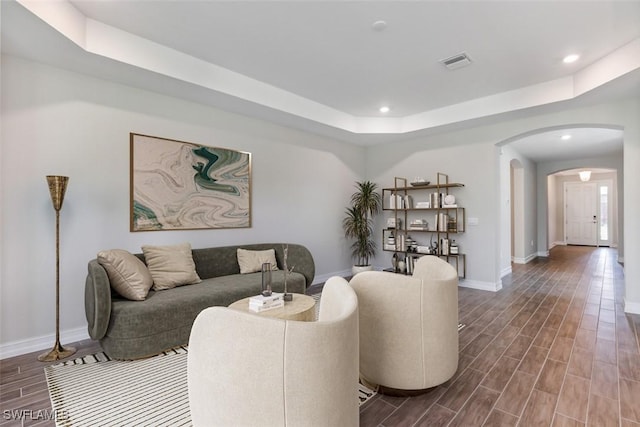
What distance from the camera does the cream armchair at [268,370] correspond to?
1.17m

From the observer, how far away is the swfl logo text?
1.88 m

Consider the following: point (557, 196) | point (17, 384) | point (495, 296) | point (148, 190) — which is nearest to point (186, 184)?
point (148, 190)

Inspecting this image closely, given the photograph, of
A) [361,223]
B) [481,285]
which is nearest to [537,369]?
[481,285]

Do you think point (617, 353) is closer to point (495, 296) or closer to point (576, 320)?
point (576, 320)

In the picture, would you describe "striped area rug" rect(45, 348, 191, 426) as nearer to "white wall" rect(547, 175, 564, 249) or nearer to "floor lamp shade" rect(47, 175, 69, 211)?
"floor lamp shade" rect(47, 175, 69, 211)

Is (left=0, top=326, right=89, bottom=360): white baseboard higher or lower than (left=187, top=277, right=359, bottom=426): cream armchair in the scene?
lower

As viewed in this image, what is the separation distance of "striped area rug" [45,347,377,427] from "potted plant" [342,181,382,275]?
3.81 meters

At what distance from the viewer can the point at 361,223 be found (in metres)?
5.91

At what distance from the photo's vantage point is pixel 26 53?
8.98 ft

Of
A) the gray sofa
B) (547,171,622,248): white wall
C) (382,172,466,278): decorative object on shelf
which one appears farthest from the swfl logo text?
(547,171,622,248): white wall

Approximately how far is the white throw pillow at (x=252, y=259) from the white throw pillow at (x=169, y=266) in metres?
0.66

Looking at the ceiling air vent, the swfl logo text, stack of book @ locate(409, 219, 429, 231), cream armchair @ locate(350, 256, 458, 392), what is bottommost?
the swfl logo text

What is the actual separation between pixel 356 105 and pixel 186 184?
2.83m

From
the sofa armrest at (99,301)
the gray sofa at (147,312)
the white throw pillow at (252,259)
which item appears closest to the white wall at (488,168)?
the white throw pillow at (252,259)
